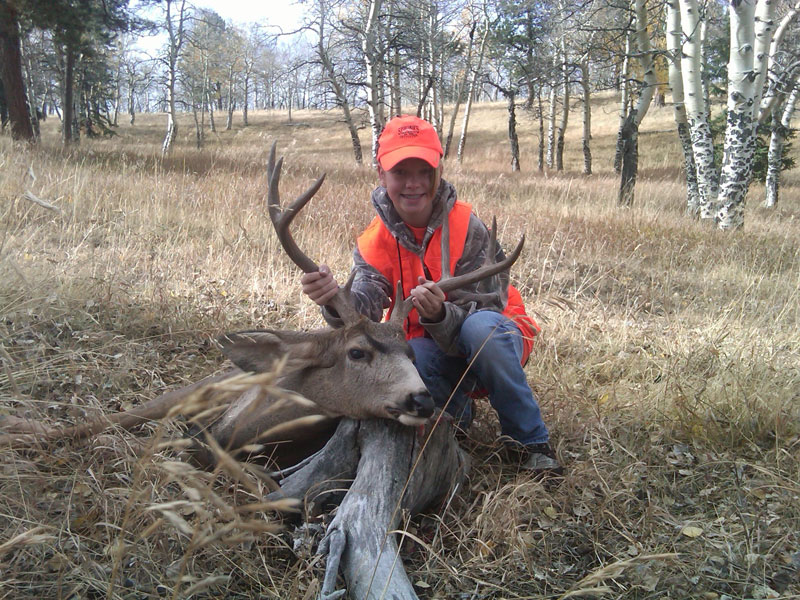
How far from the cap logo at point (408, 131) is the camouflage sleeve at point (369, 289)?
715mm

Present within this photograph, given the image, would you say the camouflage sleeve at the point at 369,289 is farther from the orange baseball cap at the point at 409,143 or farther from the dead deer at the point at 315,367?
the orange baseball cap at the point at 409,143

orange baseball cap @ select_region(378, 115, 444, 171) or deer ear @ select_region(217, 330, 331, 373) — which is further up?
orange baseball cap @ select_region(378, 115, 444, 171)

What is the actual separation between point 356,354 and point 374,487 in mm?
621

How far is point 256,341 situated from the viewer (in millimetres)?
2885

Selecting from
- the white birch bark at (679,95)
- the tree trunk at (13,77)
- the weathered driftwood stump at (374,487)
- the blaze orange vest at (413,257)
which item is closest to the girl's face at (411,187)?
the blaze orange vest at (413,257)

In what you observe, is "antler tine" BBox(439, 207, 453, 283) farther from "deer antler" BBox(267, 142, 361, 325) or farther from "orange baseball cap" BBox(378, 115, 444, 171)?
"deer antler" BBox(267, 142, 361, 325)

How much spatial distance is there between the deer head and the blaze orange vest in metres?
0.44

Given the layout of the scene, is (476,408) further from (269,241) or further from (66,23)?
(66,23)

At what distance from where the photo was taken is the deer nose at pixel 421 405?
251 cm

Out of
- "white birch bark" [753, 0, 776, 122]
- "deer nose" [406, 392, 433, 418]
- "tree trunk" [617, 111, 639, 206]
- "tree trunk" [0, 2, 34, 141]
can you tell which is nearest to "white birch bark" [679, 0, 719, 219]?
"white birch bark" [753, 0, 776, 122]

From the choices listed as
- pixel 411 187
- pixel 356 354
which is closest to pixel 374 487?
pixel 356 354

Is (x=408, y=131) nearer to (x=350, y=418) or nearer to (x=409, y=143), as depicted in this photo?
(x=409, y=143)

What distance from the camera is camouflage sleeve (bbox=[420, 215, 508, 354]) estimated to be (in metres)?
3.08

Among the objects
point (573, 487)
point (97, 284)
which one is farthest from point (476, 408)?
point (97, 284)
